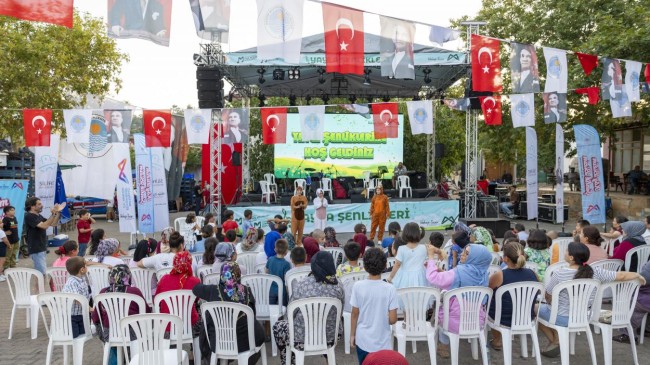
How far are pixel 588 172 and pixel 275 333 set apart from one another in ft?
27.2

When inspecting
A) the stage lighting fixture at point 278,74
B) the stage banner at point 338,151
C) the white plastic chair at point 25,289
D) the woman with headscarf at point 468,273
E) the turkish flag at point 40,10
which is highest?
the stage lighting fixture at point 278,74

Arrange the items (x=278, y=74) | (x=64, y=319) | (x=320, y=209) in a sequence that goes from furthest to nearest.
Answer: (x=278, y=74) < (x=320, y=209) < (x=64, y=319)

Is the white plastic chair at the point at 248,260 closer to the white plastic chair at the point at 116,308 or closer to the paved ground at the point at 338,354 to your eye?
the paved ground at the point at 338,354

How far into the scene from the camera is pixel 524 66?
9.58 meters

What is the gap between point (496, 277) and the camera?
4656mm

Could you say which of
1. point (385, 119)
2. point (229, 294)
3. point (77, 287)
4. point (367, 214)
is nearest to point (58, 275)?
point (77, 287)

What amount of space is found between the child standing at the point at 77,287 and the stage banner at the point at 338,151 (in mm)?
13065

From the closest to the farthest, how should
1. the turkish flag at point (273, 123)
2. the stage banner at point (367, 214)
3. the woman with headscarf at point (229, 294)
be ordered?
the woman with headscarf at point (229, 294) → the turkish flag at point (273, 123) → the stage banner at point (367, 214)

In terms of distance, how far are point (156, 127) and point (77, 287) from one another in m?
6.72

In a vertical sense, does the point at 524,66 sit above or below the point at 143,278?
above

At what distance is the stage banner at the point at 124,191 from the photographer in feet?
35.5

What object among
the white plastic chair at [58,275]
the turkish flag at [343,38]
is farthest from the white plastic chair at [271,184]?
the white plastic chair at [58,275]

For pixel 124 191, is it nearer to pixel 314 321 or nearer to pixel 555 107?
pixel 314 321

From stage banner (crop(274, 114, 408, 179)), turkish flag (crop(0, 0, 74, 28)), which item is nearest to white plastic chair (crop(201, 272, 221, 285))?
turkish flag (crop(0, 0, 74, 28))
